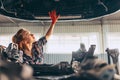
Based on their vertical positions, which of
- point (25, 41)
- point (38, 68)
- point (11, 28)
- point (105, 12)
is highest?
point (11, 28)

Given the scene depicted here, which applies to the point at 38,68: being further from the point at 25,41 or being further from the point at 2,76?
the point at 2,76

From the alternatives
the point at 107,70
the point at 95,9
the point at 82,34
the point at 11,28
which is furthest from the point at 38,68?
the point at 11,28

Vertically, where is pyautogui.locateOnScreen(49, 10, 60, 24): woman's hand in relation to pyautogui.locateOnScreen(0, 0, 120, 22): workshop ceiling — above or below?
below

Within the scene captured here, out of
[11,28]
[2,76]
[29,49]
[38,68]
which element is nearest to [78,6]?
[29,49]

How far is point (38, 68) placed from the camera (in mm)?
902

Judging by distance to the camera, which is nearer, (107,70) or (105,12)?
(107,70)

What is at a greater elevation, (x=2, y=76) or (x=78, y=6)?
(x=78, y=6)

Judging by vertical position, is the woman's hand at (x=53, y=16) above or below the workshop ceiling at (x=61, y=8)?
below

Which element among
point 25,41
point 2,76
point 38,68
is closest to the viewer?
point 2,76

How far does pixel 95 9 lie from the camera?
3.92 ft

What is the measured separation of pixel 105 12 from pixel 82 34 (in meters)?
8.55

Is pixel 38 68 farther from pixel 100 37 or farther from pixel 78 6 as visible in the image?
pixel 100 37

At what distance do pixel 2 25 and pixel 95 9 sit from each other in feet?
30.8

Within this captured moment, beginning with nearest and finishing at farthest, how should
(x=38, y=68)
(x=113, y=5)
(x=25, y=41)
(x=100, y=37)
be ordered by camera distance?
(x=38, y=68), (x=25, y=41), (x=113, y=5), (x=100, y=37)
